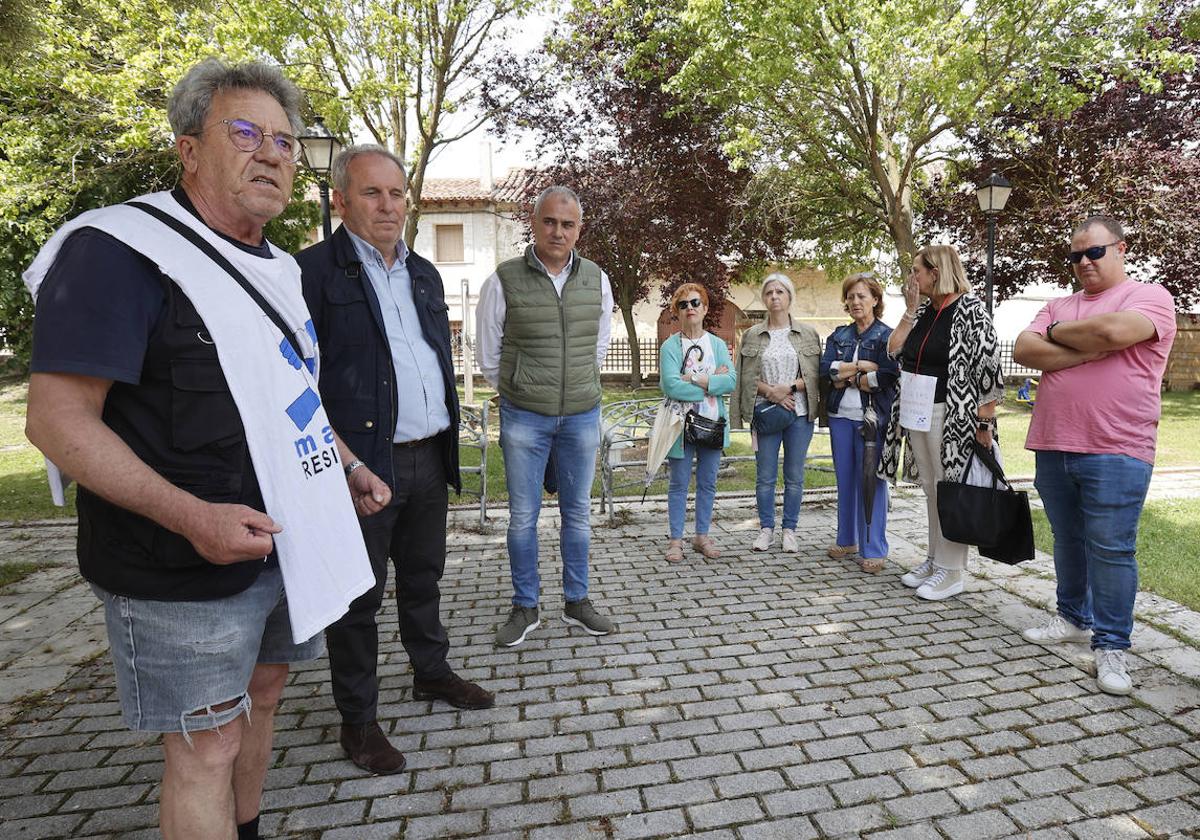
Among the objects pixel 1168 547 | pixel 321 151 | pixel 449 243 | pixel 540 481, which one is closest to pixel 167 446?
pixel 540 481

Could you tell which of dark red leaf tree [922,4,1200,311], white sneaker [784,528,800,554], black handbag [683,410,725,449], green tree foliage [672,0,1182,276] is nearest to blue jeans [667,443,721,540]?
black handbag [683,410,725,449]

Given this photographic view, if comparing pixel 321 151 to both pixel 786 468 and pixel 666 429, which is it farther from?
pixel 786 468

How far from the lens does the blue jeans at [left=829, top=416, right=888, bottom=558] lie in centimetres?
517

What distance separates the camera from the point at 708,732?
9.95 feet

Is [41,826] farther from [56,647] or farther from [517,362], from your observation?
[517,362]

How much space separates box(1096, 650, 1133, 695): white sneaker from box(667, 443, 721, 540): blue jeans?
2676 mm

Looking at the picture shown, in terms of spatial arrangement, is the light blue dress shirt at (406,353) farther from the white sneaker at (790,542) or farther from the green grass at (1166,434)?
the green grass at (1166,434)

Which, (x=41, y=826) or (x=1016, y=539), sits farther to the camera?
(x=1016, y=539)

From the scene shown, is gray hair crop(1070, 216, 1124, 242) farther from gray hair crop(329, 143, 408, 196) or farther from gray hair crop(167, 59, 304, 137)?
gray hair crop(167, 59, 304, 137)

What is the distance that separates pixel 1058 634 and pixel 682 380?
9.45 feet

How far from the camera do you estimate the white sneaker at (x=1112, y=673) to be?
3303mm

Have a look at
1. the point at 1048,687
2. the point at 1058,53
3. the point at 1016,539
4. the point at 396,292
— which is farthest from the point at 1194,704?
the point at 1058,53

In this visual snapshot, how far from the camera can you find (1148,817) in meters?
2.45

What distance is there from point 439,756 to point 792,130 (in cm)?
1437
